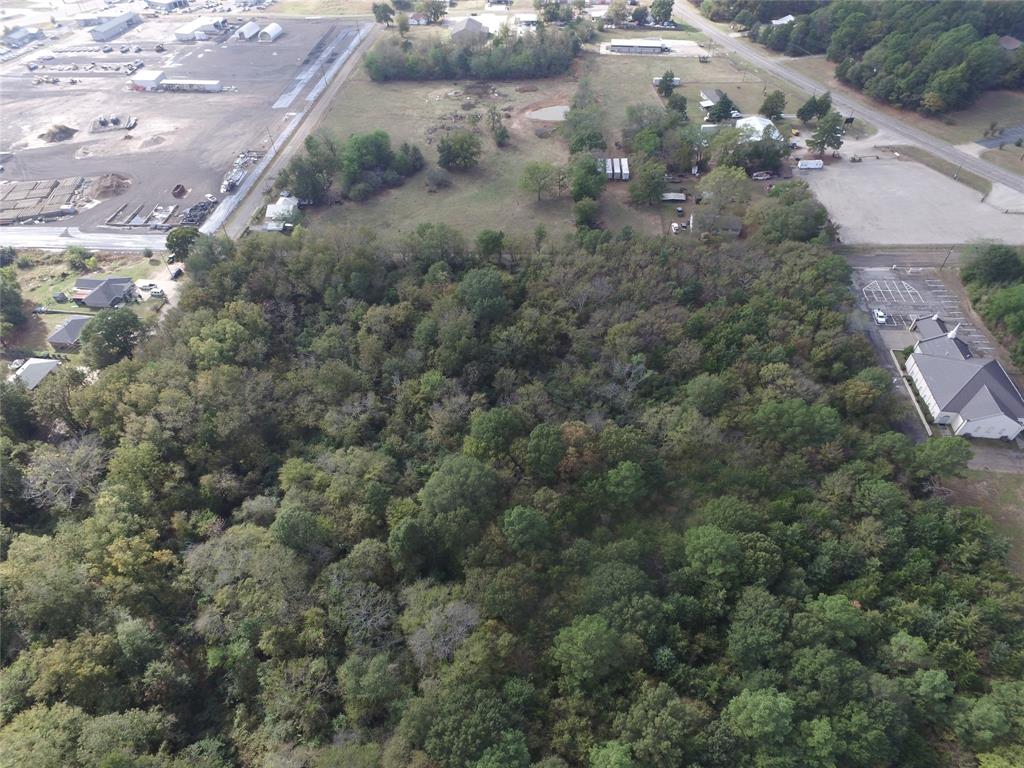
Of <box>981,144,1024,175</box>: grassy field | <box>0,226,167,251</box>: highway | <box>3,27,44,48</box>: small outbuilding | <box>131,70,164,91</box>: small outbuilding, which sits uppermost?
<box>3,27,44,48</box>: small outbuilding

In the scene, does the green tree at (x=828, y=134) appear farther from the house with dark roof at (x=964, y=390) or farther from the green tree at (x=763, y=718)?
the green tree at (x=763, y=718)

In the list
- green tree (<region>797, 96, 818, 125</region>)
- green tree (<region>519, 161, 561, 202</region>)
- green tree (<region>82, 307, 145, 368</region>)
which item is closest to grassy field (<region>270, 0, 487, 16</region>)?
green tree (<region>797, 96, 818, 125</region>)

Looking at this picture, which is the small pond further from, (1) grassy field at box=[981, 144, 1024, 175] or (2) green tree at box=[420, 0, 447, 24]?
(1) grassy field at box=[981, 144, 1024, 175]

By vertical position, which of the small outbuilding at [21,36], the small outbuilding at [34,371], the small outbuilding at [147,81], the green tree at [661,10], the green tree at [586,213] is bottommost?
the small outbuilding at [34,371]

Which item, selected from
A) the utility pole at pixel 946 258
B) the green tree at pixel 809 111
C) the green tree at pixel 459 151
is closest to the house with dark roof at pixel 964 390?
the utility pole at pixel 946 258

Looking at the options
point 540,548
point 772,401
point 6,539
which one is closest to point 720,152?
→ point 772,401

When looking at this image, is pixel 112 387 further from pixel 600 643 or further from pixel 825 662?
pixel 825 662
